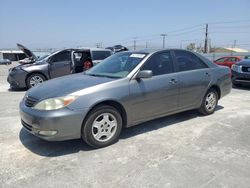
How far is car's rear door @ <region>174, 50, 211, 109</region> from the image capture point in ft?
16.7


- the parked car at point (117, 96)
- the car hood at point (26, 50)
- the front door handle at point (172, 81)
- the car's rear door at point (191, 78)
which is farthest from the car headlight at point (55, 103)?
the car hood at point (26, 50)

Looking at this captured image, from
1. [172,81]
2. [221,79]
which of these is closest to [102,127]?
[172,81]

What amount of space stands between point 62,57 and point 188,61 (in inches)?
236

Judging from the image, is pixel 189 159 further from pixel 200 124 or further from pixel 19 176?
pixel 19 176

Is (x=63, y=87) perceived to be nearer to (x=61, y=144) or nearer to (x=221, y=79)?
(x=61, y=144)

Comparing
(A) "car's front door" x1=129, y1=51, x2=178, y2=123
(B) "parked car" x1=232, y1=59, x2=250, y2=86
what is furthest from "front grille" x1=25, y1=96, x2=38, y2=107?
(B) "parked car" x1=232, y1=59, x2=250, y2=86

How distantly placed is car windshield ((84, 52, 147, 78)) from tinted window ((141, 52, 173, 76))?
0.54ft

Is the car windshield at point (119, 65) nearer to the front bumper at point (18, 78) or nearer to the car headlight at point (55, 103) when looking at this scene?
the car headlight at point (55, 103)

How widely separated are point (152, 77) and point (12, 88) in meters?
7.27

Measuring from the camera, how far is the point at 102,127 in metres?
3.99

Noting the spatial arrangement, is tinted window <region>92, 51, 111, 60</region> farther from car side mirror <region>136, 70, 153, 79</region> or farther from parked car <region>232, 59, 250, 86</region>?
car side mirror <region>136, 70, 153, 79</region>

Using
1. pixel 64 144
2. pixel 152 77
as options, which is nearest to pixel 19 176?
pixel 64 144

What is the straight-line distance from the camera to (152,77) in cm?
457

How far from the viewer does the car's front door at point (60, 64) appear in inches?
383
